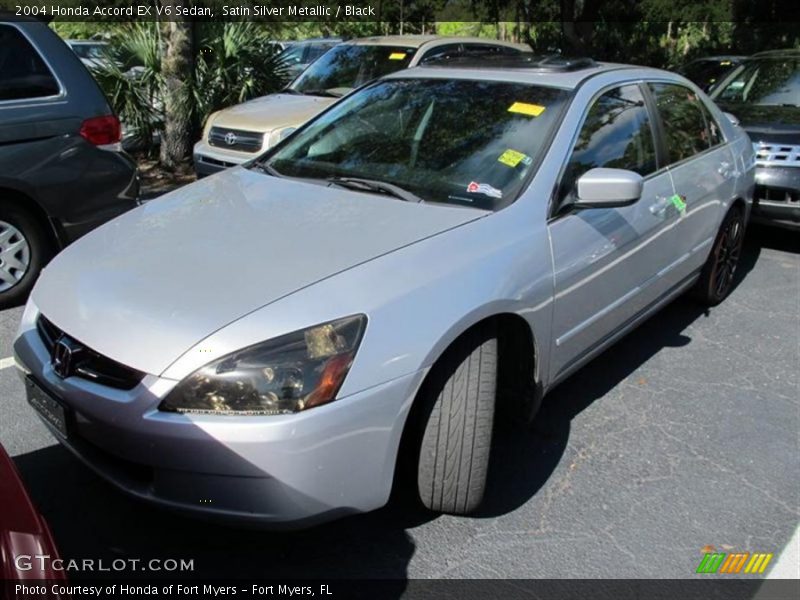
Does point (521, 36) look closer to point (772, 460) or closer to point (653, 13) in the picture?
point (653, 13)

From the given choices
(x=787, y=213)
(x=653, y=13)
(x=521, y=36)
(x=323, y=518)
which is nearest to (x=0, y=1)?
(x=521, y=36)

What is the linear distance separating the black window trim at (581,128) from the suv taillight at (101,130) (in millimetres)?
3139

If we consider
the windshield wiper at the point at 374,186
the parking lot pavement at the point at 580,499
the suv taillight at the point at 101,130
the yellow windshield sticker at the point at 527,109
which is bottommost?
the parking lot pavement at the point at 580,499

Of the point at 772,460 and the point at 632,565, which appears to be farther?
the point at 772,460

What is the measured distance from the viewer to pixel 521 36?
35.2 metres

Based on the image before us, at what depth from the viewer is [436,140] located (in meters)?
3.55

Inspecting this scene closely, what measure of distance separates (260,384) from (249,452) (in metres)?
0.20

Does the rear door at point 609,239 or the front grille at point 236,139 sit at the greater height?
the rear door at point 609,239

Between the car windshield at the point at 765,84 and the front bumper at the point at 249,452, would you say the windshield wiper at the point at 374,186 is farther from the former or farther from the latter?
the car windshield at the point at 765,84

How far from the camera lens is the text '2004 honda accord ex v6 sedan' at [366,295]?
229 cm

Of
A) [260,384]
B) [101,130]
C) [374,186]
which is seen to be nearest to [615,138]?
[374,186]

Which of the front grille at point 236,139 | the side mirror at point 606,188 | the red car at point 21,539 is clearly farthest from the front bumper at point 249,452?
the front grille at point 236,139

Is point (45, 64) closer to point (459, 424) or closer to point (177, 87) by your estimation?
point (459, 424)

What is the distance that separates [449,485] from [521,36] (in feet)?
116
